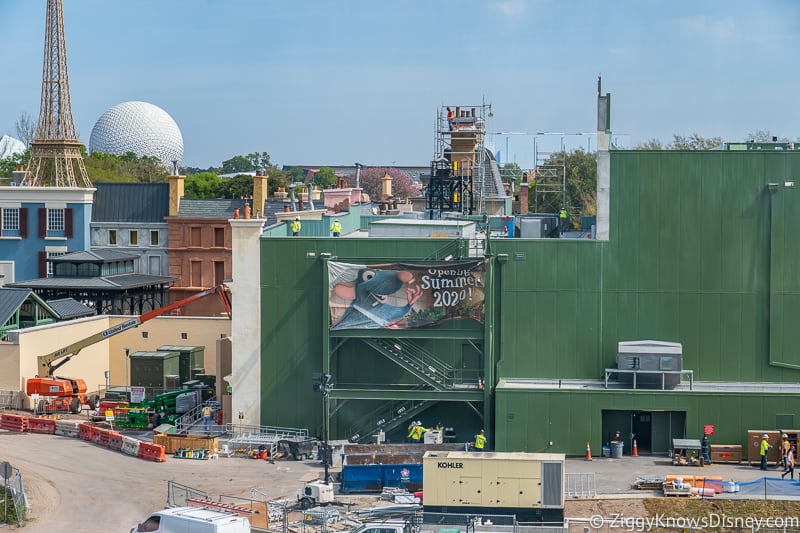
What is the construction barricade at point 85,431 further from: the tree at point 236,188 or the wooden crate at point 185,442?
the tree at point 236,188

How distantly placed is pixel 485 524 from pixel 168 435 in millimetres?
17627

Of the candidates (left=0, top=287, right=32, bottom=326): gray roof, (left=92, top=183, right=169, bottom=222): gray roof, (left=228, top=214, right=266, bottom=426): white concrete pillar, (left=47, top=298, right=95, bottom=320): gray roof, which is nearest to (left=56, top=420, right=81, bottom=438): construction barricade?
(left=228, top=214, right=266, bottom=426): white concrete pillar

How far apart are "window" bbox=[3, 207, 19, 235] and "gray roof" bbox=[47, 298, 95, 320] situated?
15581mm

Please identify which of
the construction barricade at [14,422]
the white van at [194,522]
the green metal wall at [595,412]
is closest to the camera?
the white van at [194,522]

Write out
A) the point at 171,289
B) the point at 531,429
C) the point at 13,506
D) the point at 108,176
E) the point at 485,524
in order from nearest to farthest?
1. the point at 485,524
2. the point at 13,506
3. the point at 531,429
4. the point at 171,289
5. the point at 108,176

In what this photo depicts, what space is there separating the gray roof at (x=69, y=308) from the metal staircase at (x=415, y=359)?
24.6 m

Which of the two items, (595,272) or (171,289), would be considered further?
(171,289)

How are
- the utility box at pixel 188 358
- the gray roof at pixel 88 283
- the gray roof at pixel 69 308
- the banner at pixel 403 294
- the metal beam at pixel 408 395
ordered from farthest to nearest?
the gray roof at pixel 88 283 → the gray roof at pixel 69 308 → the utility box at pixel 188 358 → the banner at pixel 403 294 → the metal beam at pixel 408 395

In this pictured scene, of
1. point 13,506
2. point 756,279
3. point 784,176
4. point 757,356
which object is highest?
point 784,176

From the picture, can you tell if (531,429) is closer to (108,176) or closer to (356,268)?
(356,268)

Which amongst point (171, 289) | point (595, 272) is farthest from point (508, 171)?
point (595, 272)

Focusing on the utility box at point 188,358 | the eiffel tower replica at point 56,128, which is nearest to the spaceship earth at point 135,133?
the eiffel tower replica at point 56,128

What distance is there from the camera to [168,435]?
51531mm

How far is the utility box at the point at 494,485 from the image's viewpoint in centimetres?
Answer: 3994
